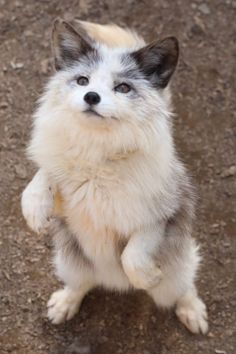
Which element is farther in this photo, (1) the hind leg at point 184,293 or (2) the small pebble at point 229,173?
(2) the small pebble at point 229,173

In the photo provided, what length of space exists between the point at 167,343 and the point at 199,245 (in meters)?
0.53

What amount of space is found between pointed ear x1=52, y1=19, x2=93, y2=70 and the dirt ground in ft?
3.46

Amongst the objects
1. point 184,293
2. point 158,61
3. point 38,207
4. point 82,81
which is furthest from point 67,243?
point 158,61

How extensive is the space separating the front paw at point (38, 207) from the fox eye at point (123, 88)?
0.50m

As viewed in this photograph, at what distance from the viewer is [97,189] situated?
2771 mm

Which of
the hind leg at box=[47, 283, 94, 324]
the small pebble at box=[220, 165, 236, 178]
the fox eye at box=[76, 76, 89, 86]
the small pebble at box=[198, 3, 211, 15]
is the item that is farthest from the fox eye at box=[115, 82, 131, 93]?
the small pebble at box=[198, 3, 211, 15]

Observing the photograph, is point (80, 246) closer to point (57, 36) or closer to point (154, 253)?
point (154, 253)

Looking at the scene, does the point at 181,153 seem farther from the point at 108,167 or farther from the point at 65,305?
the point at 108,167

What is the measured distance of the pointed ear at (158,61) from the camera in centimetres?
Answer: 270

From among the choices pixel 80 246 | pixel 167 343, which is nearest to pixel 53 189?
pixel 80 246

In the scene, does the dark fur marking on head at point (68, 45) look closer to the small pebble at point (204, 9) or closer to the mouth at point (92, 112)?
the mouth at point (92, 112)

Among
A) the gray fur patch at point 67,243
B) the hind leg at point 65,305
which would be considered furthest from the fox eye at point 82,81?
the hind leg at point 65,305

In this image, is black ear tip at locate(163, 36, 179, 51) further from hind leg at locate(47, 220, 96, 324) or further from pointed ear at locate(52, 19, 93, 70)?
hind leg at locate(47, 220, 96, 324)

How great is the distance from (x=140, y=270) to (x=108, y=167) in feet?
1.38
